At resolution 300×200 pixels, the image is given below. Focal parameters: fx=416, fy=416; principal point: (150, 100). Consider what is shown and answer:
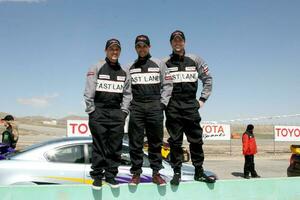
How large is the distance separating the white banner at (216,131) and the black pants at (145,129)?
18.6m

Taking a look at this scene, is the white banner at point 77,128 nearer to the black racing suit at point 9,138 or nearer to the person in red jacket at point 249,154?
the person in red jacket at point 249,154

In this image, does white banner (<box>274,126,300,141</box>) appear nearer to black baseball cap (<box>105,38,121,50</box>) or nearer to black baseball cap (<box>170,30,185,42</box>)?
black baseball cap (<box>170,30,185,42</box>)

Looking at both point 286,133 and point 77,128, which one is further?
point 286,133

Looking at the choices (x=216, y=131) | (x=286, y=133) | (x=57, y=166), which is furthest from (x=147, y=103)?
(x=286, y=133)

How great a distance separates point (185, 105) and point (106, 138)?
104 centimetres

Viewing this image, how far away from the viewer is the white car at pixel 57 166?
254 inches

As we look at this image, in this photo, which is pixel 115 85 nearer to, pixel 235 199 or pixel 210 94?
pixel 210 94

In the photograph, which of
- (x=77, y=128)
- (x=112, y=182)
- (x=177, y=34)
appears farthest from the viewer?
(x=77, y=128)

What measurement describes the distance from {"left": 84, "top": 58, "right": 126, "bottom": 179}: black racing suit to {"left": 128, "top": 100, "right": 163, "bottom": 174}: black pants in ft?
0.57

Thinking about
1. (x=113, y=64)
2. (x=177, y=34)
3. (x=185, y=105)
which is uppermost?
(x=177, y=34)

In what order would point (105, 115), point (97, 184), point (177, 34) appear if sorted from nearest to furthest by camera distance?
point (97, 184), point (105, 115), point (177, 34)

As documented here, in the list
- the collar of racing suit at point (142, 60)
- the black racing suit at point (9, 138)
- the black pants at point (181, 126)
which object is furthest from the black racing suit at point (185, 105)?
the black racing suit at point (9, 138)

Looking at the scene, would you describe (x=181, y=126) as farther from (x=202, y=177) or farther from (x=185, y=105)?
(x=202, y=177)

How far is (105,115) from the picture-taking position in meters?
4.74
